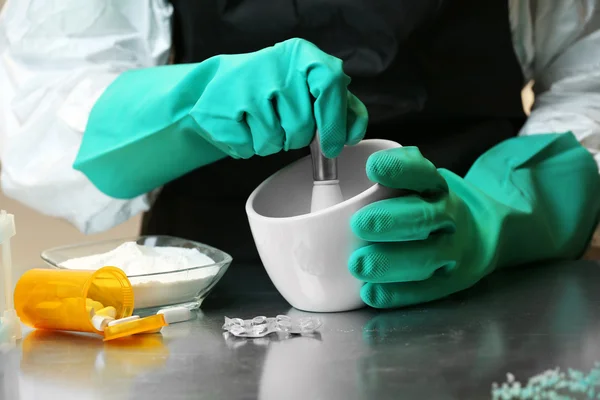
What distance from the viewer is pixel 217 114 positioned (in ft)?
2.19

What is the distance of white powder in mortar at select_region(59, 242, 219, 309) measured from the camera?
640mm

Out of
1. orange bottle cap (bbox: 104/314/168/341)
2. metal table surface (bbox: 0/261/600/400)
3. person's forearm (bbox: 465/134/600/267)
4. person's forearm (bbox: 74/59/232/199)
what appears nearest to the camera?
metal table surface (bbox: 0/261/600/400)

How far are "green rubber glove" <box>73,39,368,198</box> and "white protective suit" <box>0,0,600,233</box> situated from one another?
0.32 ft

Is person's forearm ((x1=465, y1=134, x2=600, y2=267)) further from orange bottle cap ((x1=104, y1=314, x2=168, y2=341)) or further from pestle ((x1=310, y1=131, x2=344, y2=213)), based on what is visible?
orange bottle cap ((x1=104, y1=314, x2=168, y2=341))

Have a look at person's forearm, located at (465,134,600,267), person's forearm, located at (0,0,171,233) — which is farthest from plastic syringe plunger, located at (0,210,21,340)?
person's forearm, located at (465,134,600,267)

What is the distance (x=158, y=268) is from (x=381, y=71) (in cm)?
40

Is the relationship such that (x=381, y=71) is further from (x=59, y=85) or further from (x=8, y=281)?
(x=8, y=281)

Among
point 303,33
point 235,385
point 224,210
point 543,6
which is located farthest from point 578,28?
point 235,385

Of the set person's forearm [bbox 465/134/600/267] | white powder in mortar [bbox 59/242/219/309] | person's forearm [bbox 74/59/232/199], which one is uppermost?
person's forearm [bbox 74/59/232/199]

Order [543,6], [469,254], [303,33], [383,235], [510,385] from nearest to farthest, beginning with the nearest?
[510,385] → [383,235] → [469,254] → [303,33] → [543,6]

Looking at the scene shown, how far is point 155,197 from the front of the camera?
3.16 ft

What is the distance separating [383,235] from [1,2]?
1340 mm

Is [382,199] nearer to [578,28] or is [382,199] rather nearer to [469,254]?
[469,254]

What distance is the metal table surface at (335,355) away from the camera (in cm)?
47
